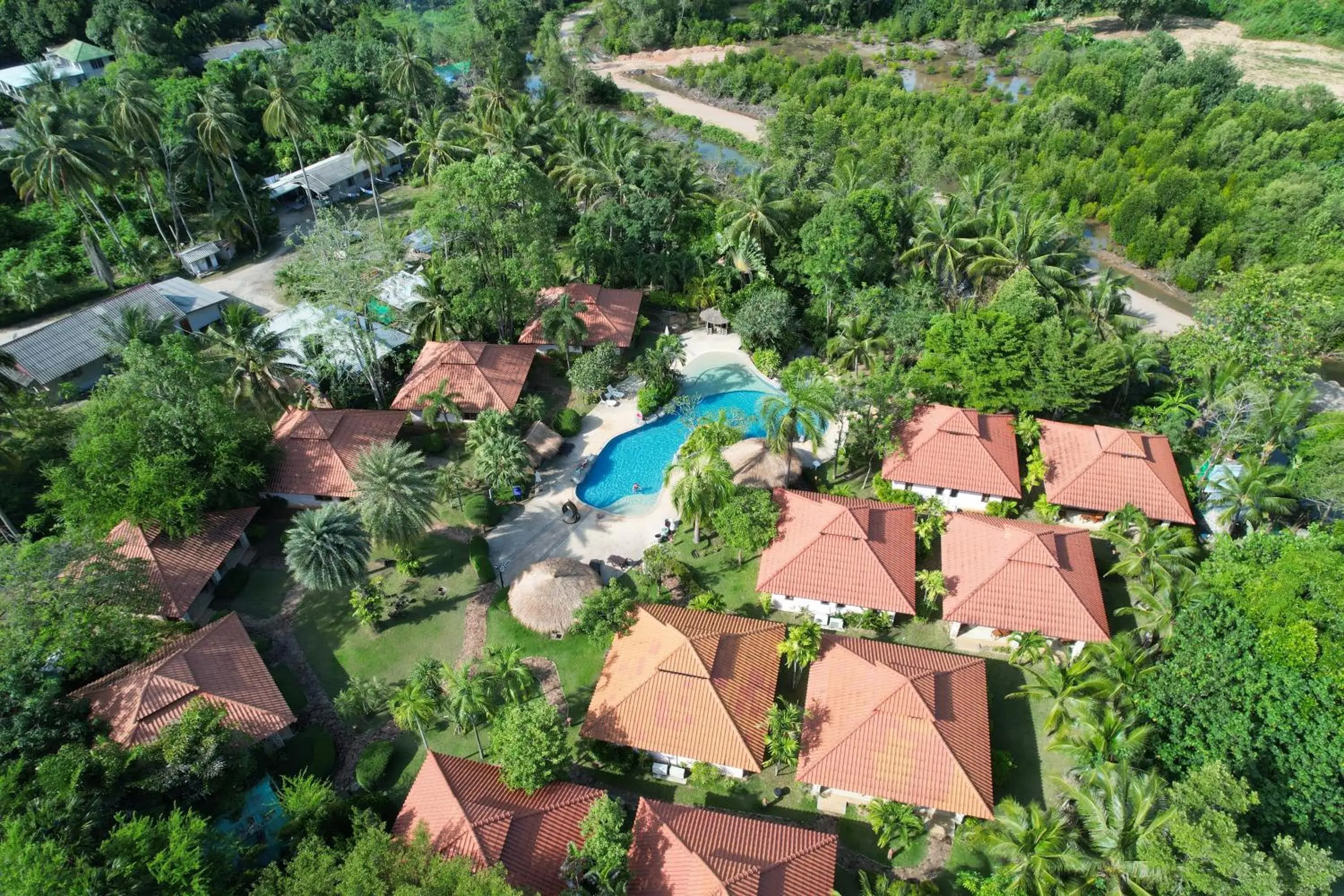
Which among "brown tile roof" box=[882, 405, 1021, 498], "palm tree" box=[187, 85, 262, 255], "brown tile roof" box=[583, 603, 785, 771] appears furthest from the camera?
"palm tree" box=[187, 85, 262, 255]

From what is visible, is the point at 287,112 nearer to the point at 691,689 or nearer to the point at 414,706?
the point at 414,706

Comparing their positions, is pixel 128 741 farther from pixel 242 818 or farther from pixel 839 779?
A: pixel 839 779

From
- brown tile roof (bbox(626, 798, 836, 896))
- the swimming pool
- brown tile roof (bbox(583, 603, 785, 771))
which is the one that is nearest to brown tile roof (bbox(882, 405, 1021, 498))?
the swimming pool

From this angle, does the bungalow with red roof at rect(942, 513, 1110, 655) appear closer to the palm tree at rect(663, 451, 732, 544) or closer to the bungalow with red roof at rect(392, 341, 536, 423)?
the palm tree at rect(663, 451, 732, 544)

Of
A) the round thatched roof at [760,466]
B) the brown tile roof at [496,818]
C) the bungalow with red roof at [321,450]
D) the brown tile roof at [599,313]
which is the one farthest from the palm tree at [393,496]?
the brown tile roof at [599,313]

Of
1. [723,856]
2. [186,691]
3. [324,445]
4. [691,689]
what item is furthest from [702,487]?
[186,691]
